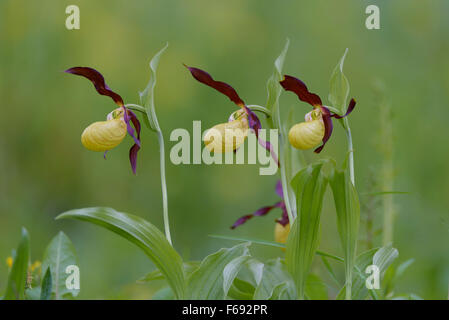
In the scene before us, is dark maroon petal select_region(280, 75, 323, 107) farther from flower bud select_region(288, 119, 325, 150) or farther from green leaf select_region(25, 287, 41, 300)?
green leaf select_region(25, 287, 41, 300)

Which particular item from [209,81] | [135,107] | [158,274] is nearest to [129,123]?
[135,107]

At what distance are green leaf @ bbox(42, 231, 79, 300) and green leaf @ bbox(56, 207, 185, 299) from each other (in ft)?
0.63

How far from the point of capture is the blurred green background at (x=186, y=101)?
1.83 meters

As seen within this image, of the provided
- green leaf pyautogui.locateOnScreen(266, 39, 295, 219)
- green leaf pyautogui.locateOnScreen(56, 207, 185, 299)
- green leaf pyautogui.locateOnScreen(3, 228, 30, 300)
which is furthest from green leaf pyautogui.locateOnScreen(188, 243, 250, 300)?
green leaf pyautogui.locateOnScreen(3, 228, 30, 300)

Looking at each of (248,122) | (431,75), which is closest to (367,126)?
(431,75)

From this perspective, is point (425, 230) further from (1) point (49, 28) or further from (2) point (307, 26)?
(1) point (49, 28)

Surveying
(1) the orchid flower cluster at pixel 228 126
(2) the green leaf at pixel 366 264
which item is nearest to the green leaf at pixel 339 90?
(1) the orchid flower cluster at pixel 228 126

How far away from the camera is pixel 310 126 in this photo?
700 mm

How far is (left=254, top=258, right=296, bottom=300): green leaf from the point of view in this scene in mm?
691

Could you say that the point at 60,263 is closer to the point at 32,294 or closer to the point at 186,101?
the point at 32,294

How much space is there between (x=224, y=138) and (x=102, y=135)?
7.2 inches

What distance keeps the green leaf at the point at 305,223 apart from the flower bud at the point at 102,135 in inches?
11.0

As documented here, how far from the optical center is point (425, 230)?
1.72 meters
